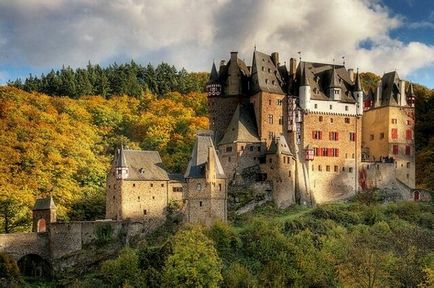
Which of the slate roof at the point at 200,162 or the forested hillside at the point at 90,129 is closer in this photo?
the slate roof at the point at 200,162

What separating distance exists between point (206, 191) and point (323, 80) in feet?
59.5

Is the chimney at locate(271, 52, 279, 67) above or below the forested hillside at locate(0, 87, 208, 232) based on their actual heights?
above

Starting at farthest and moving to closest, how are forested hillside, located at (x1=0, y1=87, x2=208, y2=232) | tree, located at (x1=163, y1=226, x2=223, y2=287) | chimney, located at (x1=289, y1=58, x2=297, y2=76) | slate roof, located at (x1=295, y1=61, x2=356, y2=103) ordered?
chimney, located at (x1=289, y1=58, x2=297, y2=76) < slate roof, located at (x1=295, y1=61, x2=356, y2=103) < forested hillside, located at (x1=0, y1=87, x2=208, y2=232) < tree, located at (x1=163, y1=226, x2=223, y2=287)

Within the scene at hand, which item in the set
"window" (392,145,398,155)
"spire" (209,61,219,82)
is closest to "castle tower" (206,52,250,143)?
"spire" (209,61,219,82)

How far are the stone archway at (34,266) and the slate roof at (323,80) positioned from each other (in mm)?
Result: 27912

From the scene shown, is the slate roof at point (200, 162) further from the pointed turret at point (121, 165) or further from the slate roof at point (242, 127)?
the pointed turret at point (121, 165)

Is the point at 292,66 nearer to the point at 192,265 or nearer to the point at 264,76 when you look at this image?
the point at 264,76

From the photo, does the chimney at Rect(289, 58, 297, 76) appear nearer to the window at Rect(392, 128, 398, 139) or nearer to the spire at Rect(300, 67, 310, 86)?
the spire at Rect(300, 67, 310, 86)

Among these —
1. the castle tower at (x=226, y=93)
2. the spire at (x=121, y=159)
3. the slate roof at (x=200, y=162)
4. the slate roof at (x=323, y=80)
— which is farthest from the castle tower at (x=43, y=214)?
the slate roof at (x=323, y=80)

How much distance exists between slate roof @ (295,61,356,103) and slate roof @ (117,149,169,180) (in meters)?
16.4

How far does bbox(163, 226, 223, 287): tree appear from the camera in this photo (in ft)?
174

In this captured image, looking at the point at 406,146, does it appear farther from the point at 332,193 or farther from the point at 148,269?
the point at 148,269

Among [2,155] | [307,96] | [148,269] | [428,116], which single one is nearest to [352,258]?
[148,269]

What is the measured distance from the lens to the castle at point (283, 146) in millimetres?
61122
